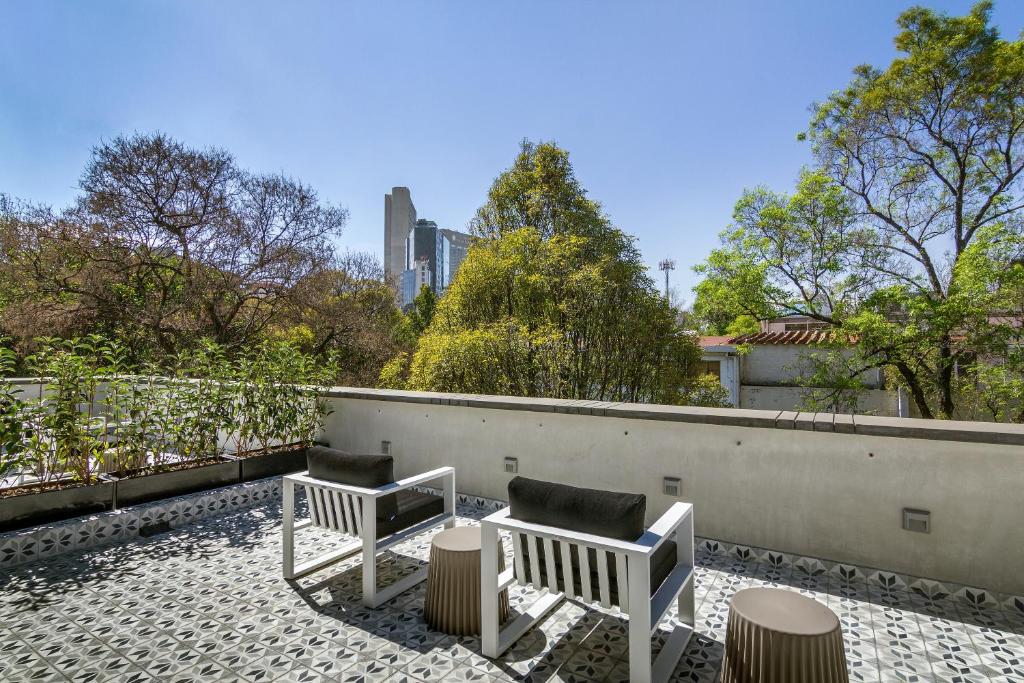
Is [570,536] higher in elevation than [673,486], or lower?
higher

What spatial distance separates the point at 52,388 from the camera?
3.80 m

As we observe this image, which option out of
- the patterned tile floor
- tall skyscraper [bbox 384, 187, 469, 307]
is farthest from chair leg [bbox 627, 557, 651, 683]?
tall skyscraper [bbox 384, 187, 469, 307]

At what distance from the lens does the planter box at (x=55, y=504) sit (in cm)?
336

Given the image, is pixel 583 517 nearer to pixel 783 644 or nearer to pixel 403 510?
pixel 783 644

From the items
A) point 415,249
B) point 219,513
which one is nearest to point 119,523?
point 219,513

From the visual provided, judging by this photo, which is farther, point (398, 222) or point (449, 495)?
point (398, 222)

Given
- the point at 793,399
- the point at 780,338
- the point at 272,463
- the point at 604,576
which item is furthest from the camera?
the point at 780,338

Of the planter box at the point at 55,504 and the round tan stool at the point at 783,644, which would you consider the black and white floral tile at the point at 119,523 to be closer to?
the planter box at the point at 55,504

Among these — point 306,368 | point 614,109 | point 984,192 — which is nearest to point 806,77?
point 614,109

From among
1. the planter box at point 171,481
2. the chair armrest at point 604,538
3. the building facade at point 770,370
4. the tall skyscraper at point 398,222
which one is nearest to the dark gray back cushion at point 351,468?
the chair armrest at point 604,538

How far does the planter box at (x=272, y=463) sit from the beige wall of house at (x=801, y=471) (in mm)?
1918

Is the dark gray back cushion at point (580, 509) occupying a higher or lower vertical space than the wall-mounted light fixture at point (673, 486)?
higher

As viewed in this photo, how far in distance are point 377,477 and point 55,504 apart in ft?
8.63

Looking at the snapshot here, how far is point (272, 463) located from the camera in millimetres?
4902
